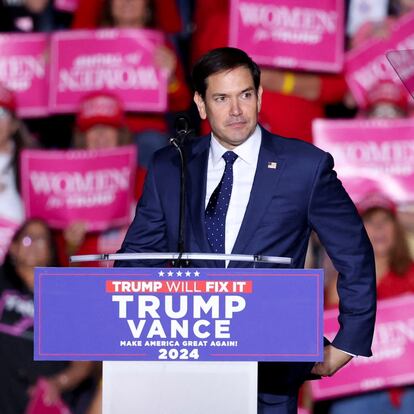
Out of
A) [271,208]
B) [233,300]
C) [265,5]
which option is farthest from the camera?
[265,5]

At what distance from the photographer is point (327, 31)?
5.20 m

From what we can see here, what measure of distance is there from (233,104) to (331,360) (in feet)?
2.23

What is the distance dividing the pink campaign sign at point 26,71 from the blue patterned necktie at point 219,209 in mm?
2608

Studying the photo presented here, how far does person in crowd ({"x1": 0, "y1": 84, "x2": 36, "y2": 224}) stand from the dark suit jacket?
245 centimetres

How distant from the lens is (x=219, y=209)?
2.84 meters

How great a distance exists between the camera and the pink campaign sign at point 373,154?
516cm

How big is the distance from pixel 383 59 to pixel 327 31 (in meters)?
0.29

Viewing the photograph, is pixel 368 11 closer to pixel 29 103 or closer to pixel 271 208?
pixel 29 103

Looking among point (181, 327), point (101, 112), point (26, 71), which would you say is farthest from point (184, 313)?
point (26, 71)

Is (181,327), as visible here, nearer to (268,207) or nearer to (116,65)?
(268,207)

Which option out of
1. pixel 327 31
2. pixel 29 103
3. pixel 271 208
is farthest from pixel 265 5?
pixel 271 208

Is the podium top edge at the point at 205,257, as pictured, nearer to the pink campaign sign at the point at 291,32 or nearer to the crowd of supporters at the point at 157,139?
the crowd of supporters at the point at 157,139

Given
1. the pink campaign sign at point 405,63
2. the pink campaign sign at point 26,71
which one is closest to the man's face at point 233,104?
the pink campaign sign at point 405,63

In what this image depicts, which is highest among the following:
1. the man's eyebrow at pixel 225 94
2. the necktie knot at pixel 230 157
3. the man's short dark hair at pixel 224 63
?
the man's short dark hair at pixel 224 63
